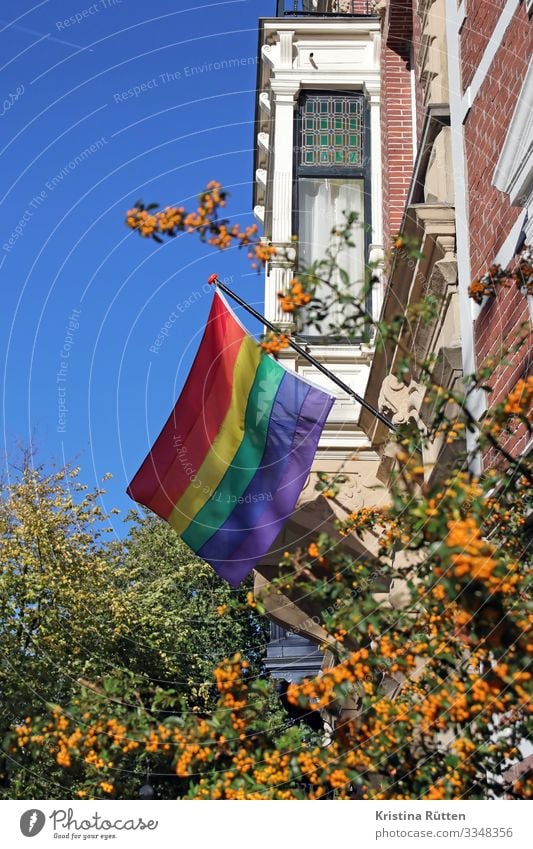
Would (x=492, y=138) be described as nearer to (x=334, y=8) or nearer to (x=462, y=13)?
(x=462, y=13)

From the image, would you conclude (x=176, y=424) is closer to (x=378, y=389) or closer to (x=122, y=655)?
(x=378, y=389)

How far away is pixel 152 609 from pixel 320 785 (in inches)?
753

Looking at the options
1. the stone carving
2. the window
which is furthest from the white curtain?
the stone carving

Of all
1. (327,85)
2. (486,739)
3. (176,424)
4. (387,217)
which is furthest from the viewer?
(327,85)

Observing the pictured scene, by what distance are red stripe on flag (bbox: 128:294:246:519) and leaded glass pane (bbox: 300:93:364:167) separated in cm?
453

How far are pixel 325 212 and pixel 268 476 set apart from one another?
17.3 ft

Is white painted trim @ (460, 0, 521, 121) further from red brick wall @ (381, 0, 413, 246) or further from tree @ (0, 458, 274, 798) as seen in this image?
tree @ (0, 458, 274, 798)

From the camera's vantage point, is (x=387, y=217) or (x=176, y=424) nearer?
(x=176, y=424)

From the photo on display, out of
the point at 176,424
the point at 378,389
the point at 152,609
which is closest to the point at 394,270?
the point at 378,389

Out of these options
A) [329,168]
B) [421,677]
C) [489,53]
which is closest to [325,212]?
[329,168]

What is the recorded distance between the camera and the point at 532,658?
4727 mm

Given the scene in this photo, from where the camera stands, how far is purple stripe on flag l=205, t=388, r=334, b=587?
1011 cm

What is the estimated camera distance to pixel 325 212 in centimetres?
1414

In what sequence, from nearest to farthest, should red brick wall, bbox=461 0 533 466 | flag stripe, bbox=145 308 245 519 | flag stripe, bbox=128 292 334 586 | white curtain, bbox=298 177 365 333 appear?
red brick wall, bbox=461 0 533 466
flag stripe, bbox=128 292 334 586
flag stripe, bbox=145 308 245 519
white curtain, bbox=298 177 365 333
